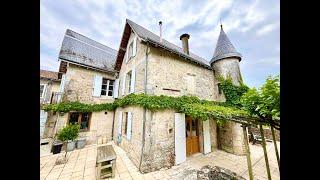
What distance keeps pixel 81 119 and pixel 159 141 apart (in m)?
6.39

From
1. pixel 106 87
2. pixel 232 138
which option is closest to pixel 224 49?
pixel 232 138

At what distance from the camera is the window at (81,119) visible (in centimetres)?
964

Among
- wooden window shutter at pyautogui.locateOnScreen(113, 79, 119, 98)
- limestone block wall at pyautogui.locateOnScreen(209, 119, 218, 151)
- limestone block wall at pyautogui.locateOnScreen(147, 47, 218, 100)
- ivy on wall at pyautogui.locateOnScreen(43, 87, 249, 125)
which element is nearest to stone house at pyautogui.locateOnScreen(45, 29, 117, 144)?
wooden window shutter at pyautogui.locateOnScreen(113, 79, 119, 98)

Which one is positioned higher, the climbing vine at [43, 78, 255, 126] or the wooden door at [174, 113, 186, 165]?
the climbing vine at [43, 78, 255, 126]

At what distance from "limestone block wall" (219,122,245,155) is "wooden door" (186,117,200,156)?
1783 mm

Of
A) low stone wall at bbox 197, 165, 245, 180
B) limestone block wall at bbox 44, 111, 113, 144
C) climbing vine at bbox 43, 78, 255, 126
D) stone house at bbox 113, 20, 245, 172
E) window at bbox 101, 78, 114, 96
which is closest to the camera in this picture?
low stone wall at bbox 197, 165, 245, 180

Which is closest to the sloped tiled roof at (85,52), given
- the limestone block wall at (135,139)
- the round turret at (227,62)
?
the limestone block wall at (135,139)

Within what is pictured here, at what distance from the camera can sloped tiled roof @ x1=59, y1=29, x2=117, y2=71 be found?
10398 millimetres

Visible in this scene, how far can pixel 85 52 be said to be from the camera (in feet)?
38.7

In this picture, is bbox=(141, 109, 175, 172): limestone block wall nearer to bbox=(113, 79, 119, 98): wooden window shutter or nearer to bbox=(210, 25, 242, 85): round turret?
bbox=(210, 25, 242, 85): round turret

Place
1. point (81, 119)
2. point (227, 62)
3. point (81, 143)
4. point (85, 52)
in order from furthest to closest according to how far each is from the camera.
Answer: point (85, 52), point (81, 119), point (227, 62), point (81, 143)

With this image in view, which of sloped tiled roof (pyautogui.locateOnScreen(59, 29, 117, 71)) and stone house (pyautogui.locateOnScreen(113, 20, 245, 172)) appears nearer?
stone house (pyautogui.locateOnScreen(113, 20, 245, 172))

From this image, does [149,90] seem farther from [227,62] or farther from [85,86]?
[227,62]
